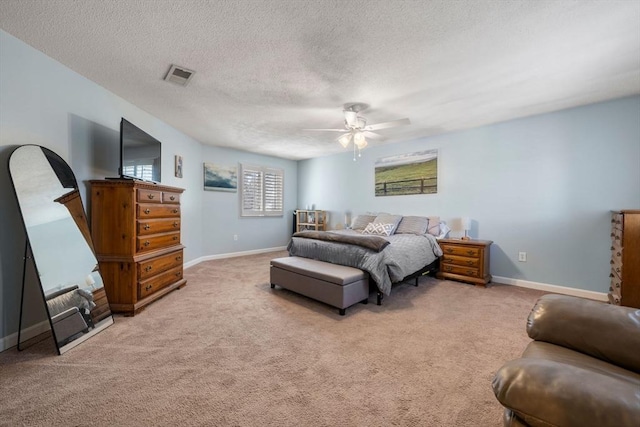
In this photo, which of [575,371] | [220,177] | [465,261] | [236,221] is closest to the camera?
[575,371]

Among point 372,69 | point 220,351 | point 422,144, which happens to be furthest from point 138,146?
point 422,144

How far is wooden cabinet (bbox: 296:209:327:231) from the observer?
6355 mm

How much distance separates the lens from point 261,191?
20.6 feet

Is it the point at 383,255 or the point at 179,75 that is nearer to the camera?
the point at 179,75

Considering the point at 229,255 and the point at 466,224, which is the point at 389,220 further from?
the point at 229,255

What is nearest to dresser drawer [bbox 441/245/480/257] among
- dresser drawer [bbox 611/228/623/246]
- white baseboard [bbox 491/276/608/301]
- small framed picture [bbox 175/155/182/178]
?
white baseboard [bbox 491/276/608/301]

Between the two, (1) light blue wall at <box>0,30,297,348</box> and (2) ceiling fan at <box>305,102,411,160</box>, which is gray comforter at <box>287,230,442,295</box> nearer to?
(2) ceiling fan at <box>305,102,411,160</box>

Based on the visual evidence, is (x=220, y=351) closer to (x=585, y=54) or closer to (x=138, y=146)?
(x=138, y=146)

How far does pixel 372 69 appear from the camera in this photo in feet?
7.97

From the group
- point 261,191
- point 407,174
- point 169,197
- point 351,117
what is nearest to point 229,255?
point 261,191

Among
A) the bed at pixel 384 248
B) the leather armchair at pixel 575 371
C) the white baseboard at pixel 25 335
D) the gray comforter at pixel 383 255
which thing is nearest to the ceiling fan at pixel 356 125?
the bed at pixel 384 248

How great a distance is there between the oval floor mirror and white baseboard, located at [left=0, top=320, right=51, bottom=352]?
0.20 meters

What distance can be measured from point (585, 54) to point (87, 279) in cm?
481

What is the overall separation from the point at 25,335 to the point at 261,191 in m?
4.56
